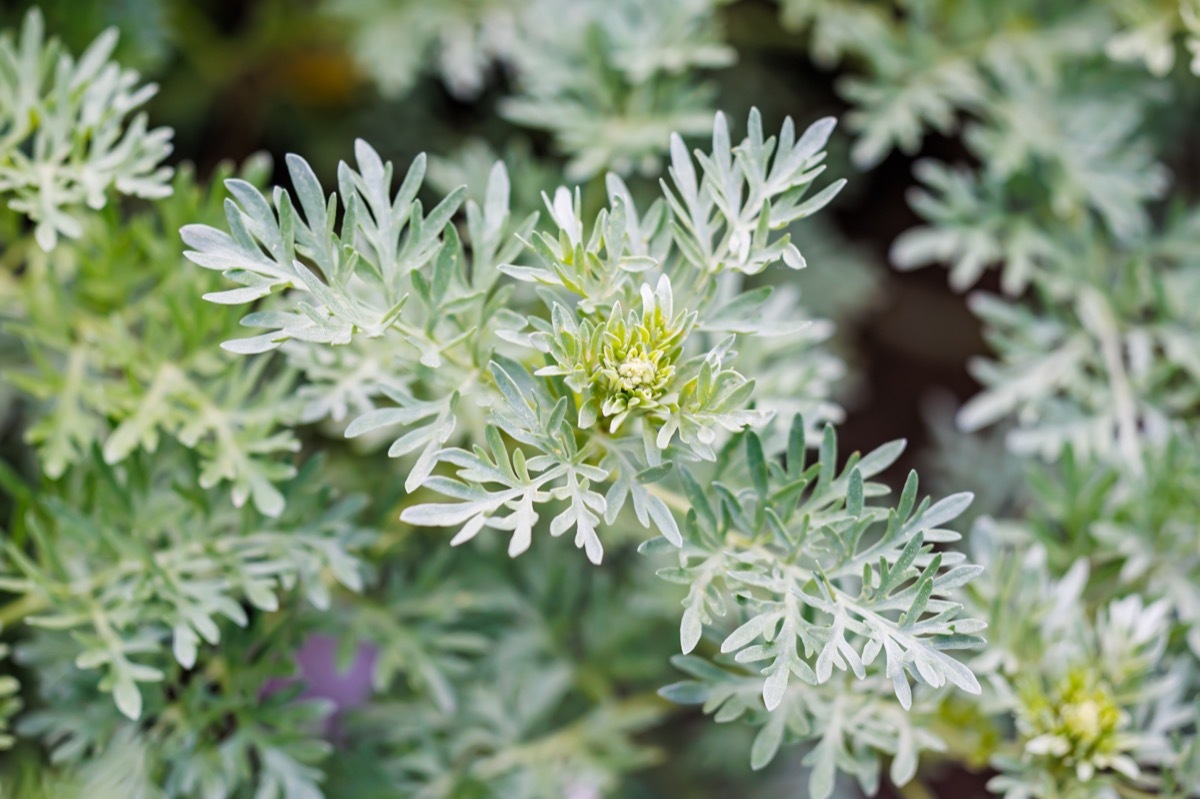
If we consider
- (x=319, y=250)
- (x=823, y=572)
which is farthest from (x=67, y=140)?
(x=823, y=572)

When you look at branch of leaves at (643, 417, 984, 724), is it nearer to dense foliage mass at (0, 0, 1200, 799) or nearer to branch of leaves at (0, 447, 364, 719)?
dense foliage mass at (0, 0, 1200, 799)

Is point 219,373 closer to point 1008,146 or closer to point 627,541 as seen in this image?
point 627,541

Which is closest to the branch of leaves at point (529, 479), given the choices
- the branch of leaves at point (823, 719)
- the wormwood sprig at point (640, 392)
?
the wormwood sprig at point (640, 392)

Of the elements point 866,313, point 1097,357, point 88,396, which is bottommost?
point 866,313

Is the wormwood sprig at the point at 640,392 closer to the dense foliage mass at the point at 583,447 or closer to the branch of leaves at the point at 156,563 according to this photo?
the dense foliage mass at the point at 583,447

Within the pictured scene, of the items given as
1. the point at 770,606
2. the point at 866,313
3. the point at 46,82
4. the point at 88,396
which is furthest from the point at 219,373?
the point at 866,313

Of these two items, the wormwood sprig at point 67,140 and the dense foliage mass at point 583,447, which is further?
the wormwood sprig at point 67,140

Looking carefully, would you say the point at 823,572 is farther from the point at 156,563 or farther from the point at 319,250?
the point at 156,563
